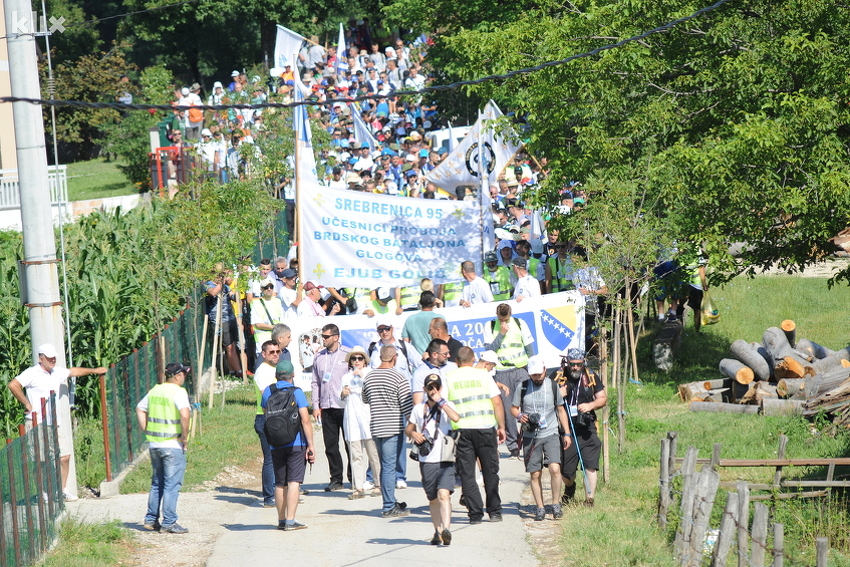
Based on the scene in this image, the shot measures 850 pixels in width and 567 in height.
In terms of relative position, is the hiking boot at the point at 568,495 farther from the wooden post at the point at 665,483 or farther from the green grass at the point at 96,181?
the green grass at the point at 96,181

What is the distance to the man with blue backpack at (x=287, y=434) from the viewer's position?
1094 cm

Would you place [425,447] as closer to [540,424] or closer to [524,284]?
[540,424]

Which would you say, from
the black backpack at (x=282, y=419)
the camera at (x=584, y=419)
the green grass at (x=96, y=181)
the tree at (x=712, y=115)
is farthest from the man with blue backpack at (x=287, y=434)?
the green grass at (x=96, y=181)

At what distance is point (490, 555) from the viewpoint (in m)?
10.3

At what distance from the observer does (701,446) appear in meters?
14.9

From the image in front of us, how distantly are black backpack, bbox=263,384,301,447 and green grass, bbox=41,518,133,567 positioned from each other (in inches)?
68.5

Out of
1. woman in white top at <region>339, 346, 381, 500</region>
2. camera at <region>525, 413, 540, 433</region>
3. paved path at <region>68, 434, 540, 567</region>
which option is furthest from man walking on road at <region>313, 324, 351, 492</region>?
camera at <region>525, 413, 540, 433</region>

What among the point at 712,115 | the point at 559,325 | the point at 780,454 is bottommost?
the point at 780,454

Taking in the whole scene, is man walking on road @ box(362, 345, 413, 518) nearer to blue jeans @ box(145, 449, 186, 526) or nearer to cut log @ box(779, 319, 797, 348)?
blue jeans @ box(145, 449, 186, 526)

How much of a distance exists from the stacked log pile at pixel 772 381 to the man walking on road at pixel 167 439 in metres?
8.97

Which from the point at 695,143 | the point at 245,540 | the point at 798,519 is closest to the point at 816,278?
the point at 695,143

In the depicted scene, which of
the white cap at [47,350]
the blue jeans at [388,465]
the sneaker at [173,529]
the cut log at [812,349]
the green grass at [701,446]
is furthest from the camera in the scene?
the cut log at [812,349]

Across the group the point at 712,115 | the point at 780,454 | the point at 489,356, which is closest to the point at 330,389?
the point at 489,356

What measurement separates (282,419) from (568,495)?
3.46 meters
